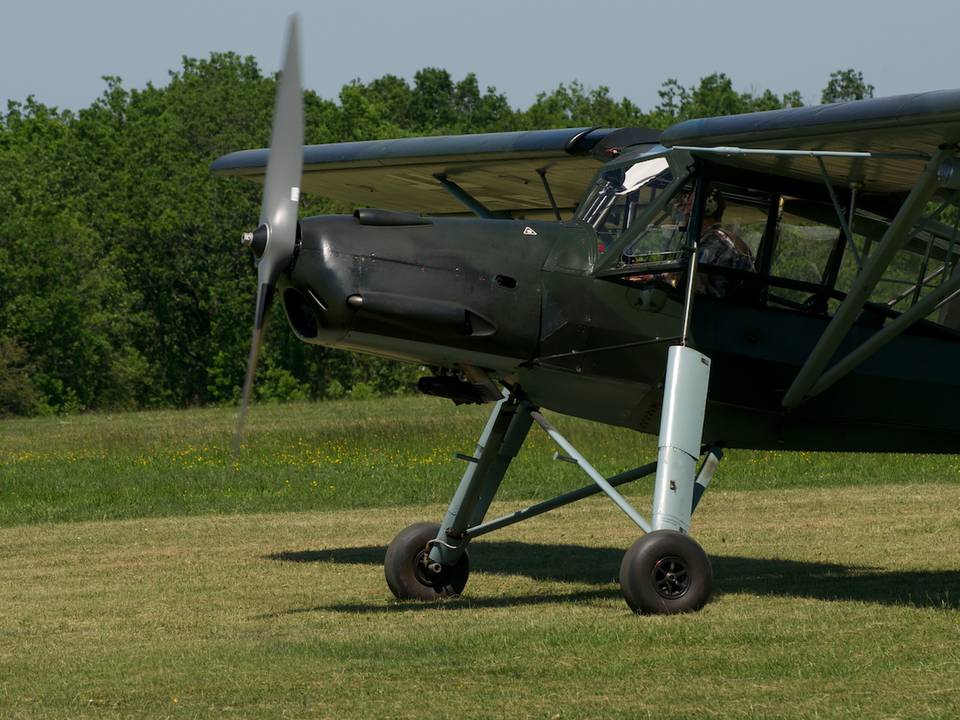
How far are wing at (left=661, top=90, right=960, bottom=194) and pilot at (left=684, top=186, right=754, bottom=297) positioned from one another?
310 mm

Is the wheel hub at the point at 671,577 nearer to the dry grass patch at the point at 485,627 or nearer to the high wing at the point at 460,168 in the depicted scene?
the dry grass patch at the point at 485,627

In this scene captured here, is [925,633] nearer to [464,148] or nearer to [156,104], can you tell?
[464,148]

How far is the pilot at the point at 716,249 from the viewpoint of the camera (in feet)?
37.1

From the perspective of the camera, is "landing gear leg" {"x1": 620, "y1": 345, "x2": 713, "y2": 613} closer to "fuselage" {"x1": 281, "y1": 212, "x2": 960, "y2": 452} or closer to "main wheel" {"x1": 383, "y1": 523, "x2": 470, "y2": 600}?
"fuselage" {"x1": 281, "y1": 212, "x2": 960, "y2": 452}

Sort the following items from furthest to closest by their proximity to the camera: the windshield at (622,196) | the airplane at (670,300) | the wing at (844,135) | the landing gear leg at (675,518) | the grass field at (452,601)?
the windshield at (622,196) → the landing gear leg at (675,518) → the airplane at (670,300) → the wing at (844,135) → the grass field at (452,601)

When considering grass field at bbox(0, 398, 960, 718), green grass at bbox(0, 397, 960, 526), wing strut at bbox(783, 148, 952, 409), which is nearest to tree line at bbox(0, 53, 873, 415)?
green grass at bbox(0, 397, 960, 526)

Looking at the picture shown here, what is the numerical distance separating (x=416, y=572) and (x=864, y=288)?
13.1 feet

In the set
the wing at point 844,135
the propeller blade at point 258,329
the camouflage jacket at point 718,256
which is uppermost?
the wing at point 844,135

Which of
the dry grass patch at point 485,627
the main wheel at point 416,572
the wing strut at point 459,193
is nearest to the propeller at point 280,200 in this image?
the dry grass patch at point 485,627

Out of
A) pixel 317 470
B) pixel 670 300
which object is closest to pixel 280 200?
pixel 670 300

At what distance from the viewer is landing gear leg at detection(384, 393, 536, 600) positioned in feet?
39.9

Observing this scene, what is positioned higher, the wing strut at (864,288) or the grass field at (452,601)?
the wing strut at (864,288)

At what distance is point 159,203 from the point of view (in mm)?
65188

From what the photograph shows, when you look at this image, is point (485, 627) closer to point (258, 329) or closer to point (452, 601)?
point (452, 601)
